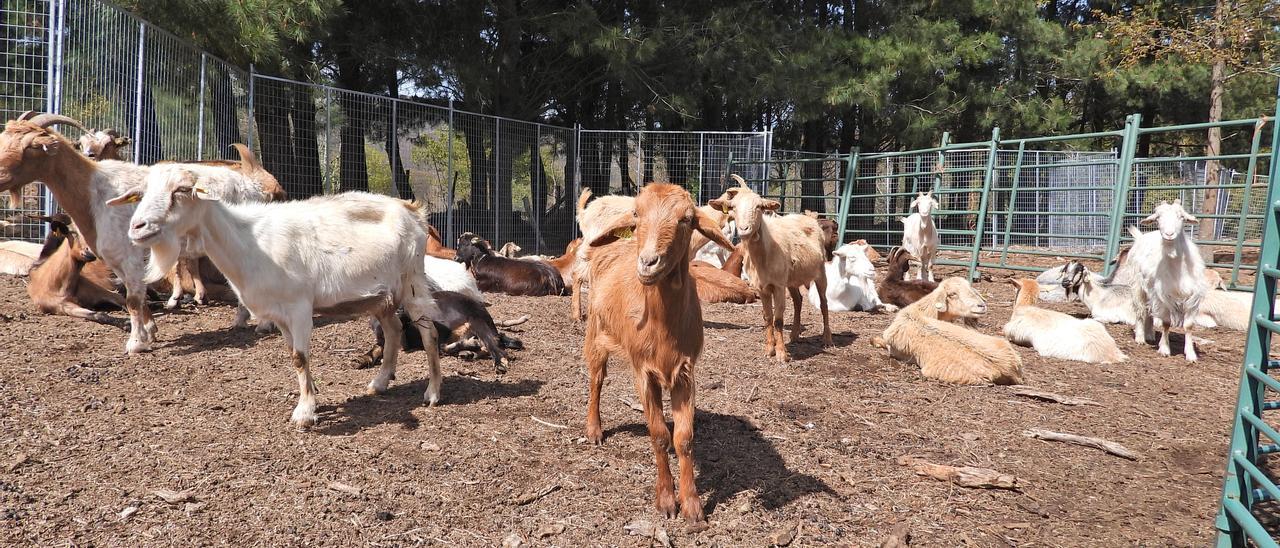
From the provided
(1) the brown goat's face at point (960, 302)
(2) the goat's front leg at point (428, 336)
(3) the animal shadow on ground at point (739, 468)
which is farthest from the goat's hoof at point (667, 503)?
(1) the brown goat's face at point (960, 302)

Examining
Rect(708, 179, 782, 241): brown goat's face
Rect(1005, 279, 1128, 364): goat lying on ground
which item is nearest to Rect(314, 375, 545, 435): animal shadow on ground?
Rect(708, 179, 782, 241): brown goat's face

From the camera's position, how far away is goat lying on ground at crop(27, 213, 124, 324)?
672 centimetres

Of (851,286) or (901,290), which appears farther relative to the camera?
(901,290)

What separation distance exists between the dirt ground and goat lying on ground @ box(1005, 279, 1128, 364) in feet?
1.48

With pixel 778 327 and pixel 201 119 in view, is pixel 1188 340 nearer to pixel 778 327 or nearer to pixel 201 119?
pixel 778 327

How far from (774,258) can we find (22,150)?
5.80 m

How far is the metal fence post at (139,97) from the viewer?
8.52 meters

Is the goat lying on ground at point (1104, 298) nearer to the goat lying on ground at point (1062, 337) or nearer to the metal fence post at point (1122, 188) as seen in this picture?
the metal fence post at point (1122, 188)

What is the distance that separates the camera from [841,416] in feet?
16.7

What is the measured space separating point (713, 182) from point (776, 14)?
3.87m

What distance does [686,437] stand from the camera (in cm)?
354

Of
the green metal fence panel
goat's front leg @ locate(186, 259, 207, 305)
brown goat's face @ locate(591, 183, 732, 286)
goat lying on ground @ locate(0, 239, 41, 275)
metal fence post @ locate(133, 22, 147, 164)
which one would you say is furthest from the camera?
metal fence post @ locate(133, 22, 147, 164)

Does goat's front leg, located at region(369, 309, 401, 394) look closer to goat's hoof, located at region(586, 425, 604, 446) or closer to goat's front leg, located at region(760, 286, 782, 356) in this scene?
goat's hoof, located at region(586, 425, 604, 446)

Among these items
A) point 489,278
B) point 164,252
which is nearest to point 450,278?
point 164,252
